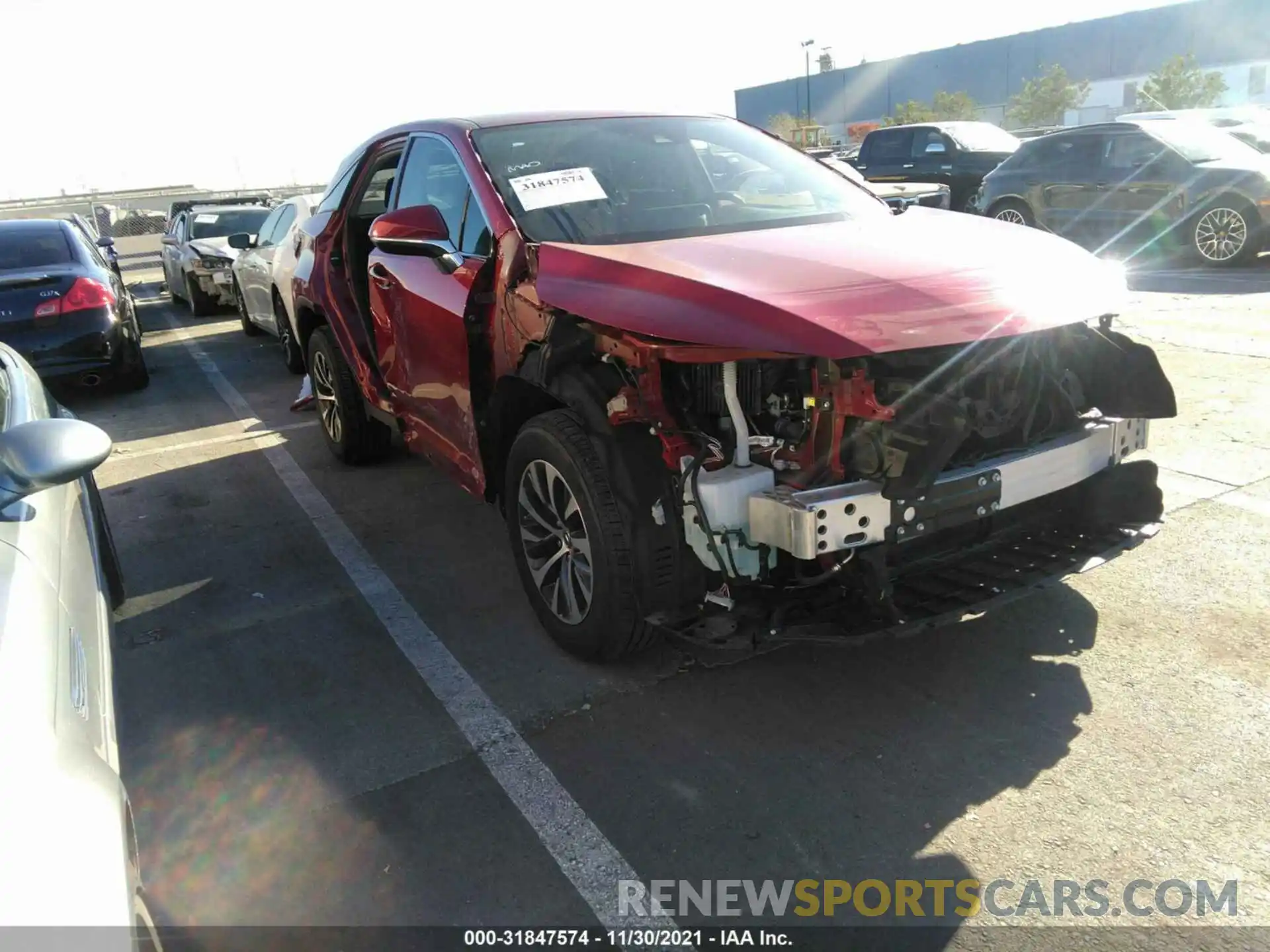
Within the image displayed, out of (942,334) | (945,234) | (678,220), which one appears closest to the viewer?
(942,334)

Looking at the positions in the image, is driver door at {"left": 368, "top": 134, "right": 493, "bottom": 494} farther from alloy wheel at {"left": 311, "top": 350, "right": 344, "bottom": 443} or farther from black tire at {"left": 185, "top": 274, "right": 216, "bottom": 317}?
black tire at {"left": 185, "top": 274, "right": 216, "bottom": 317}

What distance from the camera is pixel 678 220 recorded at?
3818 millimetres

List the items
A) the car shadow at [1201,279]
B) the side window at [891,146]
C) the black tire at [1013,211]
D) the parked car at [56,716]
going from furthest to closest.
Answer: the side window at [891,146]
the black tire at [1013,211]
the car shadow at [1201,279]
the parked car at [56,716]

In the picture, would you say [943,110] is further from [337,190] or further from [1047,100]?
[337,190]

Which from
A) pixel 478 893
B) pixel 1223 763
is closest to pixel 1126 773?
pixel 1223 763

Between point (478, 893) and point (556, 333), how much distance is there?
1754 mm

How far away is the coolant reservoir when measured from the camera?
2861 mm

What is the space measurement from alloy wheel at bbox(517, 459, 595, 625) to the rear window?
273 inches

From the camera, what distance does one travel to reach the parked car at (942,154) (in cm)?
1576

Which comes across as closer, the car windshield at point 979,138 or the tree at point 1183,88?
the car windshield at point 979,138

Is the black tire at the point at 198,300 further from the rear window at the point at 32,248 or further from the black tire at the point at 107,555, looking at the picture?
the black tire at the point at 107,555

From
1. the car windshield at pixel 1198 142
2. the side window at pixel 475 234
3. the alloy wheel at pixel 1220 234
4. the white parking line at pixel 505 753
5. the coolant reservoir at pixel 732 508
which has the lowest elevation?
the white parking line at pixel 505 753

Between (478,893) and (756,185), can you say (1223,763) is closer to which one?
(478,893)

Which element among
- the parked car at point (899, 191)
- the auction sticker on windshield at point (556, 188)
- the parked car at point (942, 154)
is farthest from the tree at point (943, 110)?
the auction sticker on windshield at point (556, 188)
